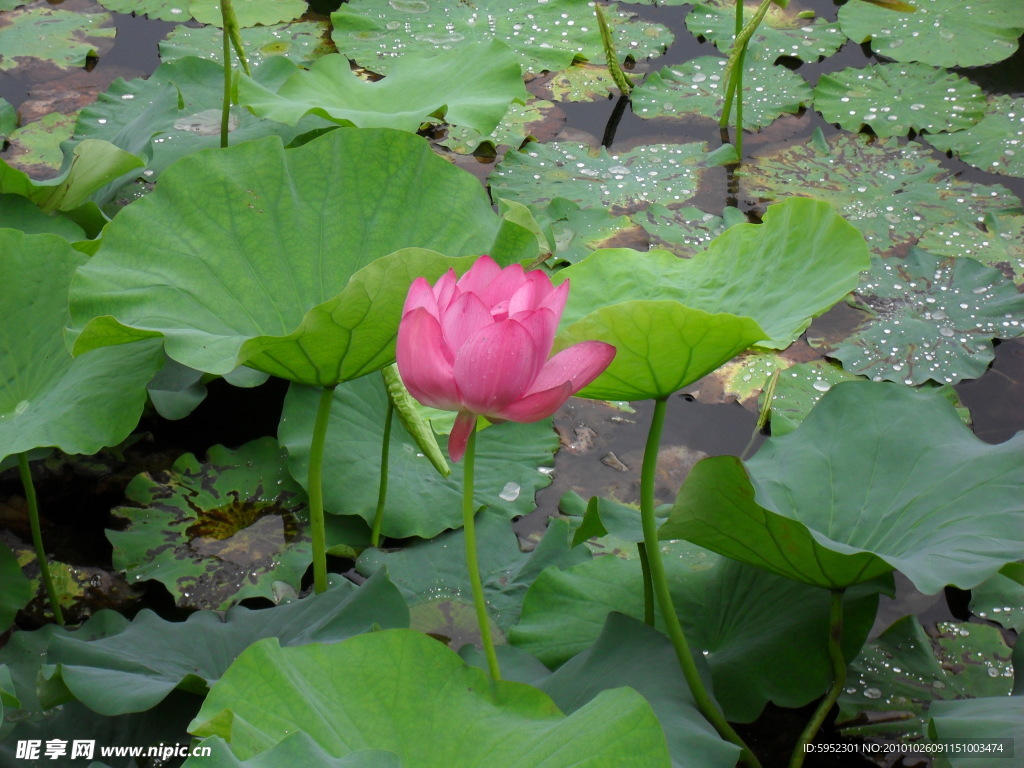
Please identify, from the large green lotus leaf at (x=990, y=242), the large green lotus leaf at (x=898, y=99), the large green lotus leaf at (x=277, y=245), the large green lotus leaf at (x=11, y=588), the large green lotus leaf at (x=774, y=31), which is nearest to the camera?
the large green lotus leaf at (x=277, y=245)

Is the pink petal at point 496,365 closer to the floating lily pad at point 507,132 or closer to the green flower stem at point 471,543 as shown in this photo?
the green flower stem at point 471,543

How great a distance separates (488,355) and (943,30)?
2947 millimetres

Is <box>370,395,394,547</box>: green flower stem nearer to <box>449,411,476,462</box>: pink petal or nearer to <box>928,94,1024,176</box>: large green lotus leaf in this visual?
<box>449,411,476,462</box>: pink petal

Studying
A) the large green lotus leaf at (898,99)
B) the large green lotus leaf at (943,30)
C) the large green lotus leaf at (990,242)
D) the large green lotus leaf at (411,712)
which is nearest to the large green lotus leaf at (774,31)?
the large green lotus leaf at (943,30)

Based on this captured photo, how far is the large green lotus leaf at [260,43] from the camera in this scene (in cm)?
297

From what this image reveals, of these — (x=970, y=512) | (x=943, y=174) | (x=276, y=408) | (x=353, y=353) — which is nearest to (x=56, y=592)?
(x=276, y=408)

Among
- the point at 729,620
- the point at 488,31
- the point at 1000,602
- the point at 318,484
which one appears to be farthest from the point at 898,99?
the point at 318,484

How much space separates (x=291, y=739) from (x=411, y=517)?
0.81 m

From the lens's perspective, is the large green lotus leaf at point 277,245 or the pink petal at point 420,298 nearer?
the pink petal at point 420,298

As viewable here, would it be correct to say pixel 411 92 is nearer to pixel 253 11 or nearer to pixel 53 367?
pixel 53 367

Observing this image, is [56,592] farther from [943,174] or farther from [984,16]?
[984,16]

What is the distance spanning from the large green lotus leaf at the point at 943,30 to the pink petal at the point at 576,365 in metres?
2.62

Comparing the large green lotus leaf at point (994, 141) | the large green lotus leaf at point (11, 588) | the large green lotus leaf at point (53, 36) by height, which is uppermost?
the large green lotus leaf at point (994, 141)

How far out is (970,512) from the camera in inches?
46.3
